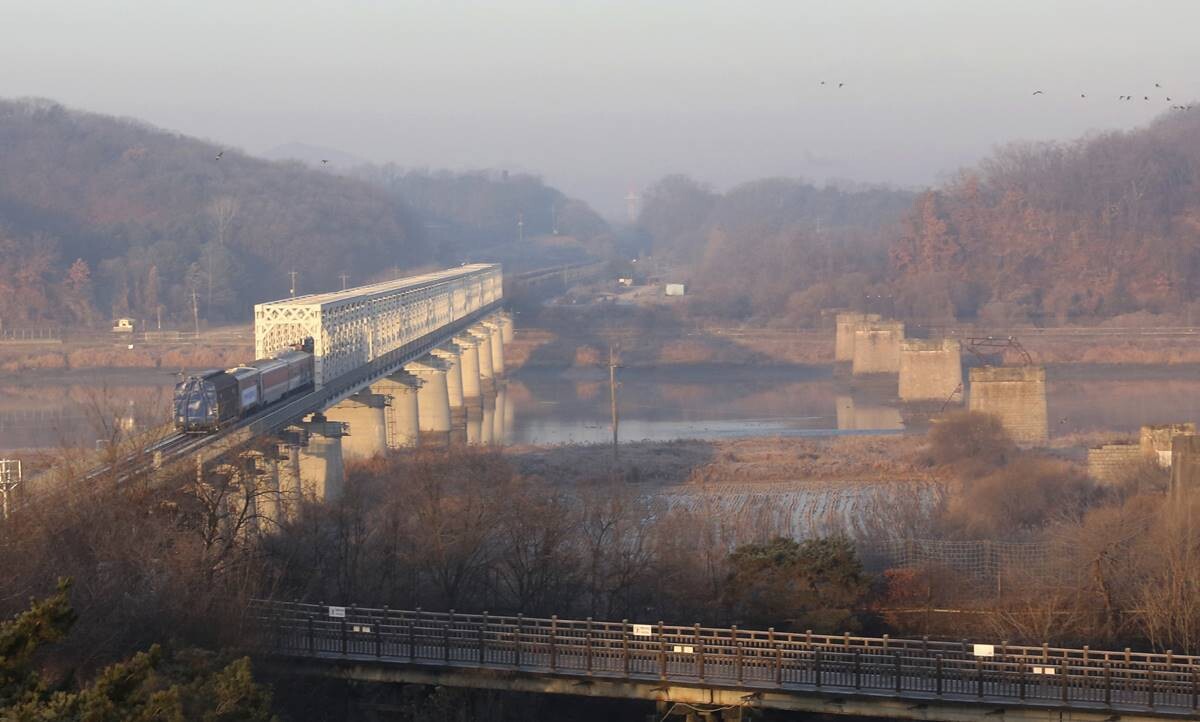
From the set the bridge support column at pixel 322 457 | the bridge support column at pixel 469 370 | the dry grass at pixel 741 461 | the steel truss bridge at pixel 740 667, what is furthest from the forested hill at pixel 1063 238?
the steel truss bridge at pixel 740 667

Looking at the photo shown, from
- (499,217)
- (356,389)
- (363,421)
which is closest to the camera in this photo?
(356,389)

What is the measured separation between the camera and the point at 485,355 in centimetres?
5253

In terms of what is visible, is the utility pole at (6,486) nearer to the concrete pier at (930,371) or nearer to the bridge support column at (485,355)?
the concrete pier at (930,371)

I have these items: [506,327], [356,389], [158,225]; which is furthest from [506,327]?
[356,389]

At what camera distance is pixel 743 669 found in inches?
488

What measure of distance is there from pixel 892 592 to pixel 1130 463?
38.8ft

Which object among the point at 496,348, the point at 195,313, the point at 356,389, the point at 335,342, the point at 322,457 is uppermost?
the point at 335,342

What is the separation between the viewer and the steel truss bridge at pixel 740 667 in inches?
470

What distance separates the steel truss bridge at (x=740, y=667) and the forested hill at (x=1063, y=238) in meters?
54.9

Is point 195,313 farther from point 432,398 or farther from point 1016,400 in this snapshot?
point 1016,400

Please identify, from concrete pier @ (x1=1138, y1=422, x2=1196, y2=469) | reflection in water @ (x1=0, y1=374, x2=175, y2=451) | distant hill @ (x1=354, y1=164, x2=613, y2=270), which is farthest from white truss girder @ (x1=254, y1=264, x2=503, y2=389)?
distant hill @ (x1=354, y1=164, x2=613, y2=270)

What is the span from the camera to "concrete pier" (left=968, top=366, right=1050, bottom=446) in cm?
3406

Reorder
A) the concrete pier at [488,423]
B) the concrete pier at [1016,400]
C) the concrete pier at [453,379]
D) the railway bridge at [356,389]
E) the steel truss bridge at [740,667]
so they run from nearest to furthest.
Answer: the steel truss bridge at [740,667] → the railway bridge at [356,389] → the concrete pier at [1016,400] → the concrete pier at [488,423] → the concrete pier at [453,379]

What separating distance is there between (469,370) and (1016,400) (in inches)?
730
